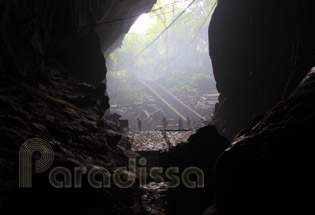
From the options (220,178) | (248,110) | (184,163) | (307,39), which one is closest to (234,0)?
(248,110)

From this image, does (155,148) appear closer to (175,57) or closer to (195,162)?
(195,162)

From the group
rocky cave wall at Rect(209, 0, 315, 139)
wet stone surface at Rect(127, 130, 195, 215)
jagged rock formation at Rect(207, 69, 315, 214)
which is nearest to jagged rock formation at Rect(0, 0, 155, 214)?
wet stone surface at Rect(127, 130, 195, 215)

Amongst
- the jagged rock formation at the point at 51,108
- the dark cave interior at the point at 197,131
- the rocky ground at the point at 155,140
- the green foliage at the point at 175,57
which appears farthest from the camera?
the green foliage at the point at 175,57

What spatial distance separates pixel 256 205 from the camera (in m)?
3.63

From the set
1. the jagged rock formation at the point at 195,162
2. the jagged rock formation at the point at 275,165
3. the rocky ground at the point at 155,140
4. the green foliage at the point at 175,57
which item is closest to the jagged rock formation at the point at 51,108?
the jagged rock formation at the point at 195,162

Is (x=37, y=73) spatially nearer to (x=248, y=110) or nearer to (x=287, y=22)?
(x=287, y=22)

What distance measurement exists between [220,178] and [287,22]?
956 centimetres

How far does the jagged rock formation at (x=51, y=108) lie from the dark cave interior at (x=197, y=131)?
0.03 m

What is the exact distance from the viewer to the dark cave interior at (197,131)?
363 centimetres

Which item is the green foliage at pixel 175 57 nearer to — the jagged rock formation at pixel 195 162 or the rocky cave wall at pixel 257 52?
the rocky cave wall at pixel 257 52

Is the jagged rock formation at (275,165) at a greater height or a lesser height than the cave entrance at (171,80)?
lesser

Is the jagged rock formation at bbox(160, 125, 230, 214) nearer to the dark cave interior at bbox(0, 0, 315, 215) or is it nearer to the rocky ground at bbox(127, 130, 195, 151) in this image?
the dark cave interior at bbox(0, 0, 315, 215)

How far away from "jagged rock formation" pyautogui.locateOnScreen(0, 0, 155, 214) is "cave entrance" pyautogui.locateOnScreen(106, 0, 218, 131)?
11.1 m

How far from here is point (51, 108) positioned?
815 centimetres
